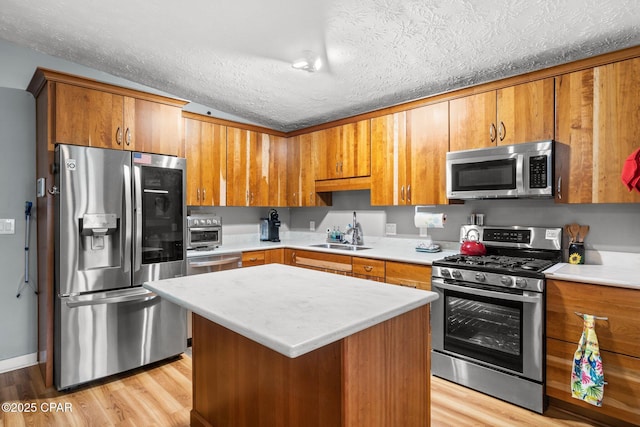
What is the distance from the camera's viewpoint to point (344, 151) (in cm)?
376

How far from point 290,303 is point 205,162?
103 inches

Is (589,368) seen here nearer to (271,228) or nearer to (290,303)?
(290,303)

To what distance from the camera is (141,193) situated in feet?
9.36

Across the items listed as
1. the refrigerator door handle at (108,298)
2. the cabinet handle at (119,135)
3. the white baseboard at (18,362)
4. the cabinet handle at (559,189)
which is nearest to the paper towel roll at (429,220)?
the cabinet handle at (559,189)

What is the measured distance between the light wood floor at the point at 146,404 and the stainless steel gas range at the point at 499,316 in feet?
0.36

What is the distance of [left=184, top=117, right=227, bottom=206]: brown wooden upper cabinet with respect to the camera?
11.5 ft

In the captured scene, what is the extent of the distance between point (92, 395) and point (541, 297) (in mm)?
3027

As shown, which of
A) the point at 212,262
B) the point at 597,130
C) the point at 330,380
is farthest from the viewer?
the point at 212,262

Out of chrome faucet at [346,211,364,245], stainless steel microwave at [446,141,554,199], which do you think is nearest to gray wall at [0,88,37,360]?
chrome faucet at [346,211,364,245]

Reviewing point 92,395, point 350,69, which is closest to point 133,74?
point 350,69

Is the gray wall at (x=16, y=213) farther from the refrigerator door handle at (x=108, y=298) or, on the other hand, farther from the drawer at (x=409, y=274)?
the drawer at (x=409, y=274)

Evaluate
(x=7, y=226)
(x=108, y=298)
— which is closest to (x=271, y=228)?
(x=108, y=298)

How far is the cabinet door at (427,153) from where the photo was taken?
300 cm

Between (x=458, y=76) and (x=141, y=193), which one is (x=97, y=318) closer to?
(x=141, y=193)
